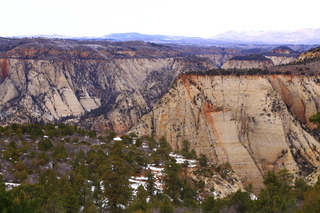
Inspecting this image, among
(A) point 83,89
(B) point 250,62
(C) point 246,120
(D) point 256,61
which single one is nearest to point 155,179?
(C) point 246,120

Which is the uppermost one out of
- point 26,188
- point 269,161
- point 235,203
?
point 26,188

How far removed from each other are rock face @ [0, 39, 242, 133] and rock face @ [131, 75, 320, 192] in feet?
78.9

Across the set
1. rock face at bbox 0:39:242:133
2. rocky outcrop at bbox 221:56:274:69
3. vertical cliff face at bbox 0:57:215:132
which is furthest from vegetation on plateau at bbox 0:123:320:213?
rocky outcrop at bbox 221:56:274:69

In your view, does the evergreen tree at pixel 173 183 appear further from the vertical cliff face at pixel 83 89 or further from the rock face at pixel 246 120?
the vertical cliff face at pixel 83 89

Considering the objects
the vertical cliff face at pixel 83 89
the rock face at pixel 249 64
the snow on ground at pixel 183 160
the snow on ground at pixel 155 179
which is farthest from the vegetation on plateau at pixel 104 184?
the rock face at pixel 249 64

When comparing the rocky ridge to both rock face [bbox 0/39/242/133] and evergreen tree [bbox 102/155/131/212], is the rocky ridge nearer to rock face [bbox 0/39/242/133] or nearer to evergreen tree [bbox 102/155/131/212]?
rock face [bbox 0/39/242/133]

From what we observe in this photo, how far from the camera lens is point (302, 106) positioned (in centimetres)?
4438

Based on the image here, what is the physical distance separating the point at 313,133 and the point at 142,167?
22550mm

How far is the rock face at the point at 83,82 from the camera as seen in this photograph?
237 feet

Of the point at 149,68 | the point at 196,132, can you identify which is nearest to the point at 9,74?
the point at 149,68

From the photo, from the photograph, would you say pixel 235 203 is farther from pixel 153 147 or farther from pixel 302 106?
pixel 302 106

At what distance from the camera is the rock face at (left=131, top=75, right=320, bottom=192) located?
129 feet

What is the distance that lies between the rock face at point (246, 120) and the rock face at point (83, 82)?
78.9 ft

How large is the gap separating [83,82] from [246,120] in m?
68.9
